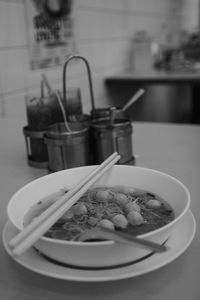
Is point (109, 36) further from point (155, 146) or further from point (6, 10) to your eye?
point (155, 146)

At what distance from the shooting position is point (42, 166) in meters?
1.00

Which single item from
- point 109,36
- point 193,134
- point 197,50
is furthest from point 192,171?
point 197,50

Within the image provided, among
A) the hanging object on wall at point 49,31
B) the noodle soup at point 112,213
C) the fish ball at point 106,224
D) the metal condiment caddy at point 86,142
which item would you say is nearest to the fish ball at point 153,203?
the noodle soup at point 112,213

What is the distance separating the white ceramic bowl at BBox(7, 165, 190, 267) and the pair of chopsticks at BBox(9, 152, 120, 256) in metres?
0.02

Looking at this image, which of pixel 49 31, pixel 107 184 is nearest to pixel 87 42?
pixel 49 31

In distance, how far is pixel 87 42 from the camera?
2.52 meters

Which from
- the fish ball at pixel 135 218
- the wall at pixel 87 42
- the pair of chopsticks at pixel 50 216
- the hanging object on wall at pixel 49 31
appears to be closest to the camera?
the pair of chopsticks at pixel 50 216

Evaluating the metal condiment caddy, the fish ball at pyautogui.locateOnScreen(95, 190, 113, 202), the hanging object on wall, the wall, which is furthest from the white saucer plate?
the hanging object on wall

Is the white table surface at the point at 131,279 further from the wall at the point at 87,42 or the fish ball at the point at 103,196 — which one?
the wall at the point at 87,42

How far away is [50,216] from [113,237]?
0.10 meters

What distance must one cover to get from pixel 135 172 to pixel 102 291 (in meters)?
0.29

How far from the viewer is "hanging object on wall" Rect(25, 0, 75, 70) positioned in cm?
202

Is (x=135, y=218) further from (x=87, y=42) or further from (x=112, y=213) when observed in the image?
(x=87, y=42)

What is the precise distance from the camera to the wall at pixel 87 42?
6.19ft
